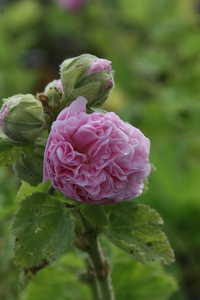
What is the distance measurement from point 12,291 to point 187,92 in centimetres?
88

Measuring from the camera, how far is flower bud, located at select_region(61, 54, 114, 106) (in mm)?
827

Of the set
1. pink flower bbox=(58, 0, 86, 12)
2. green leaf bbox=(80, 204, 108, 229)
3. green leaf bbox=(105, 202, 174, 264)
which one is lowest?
pink flower bbox=(58, 0, 86, 12)

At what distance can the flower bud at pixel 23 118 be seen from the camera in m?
0.81

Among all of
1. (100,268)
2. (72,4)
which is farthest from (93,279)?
(72,4)

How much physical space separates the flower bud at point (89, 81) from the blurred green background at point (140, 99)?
0.28 metres

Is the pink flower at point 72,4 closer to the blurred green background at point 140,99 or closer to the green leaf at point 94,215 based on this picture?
the blurred green background at point 140,99

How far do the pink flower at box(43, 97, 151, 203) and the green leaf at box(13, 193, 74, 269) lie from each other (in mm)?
71

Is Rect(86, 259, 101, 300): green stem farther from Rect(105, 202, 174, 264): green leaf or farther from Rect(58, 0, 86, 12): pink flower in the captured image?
Rect(58, 0, 86, 12): pink flower

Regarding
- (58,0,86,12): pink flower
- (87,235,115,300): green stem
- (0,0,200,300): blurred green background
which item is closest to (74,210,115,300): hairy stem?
(87,235,115,300): green stem

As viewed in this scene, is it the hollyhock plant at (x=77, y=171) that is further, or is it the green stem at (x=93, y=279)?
the green stem at (x=93, y=279)

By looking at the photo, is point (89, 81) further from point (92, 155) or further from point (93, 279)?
point (93, 279)

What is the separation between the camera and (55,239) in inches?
32.6

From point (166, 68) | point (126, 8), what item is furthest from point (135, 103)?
point (126, 8)

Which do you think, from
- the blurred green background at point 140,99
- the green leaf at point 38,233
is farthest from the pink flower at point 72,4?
the green leaf at point 38,233
